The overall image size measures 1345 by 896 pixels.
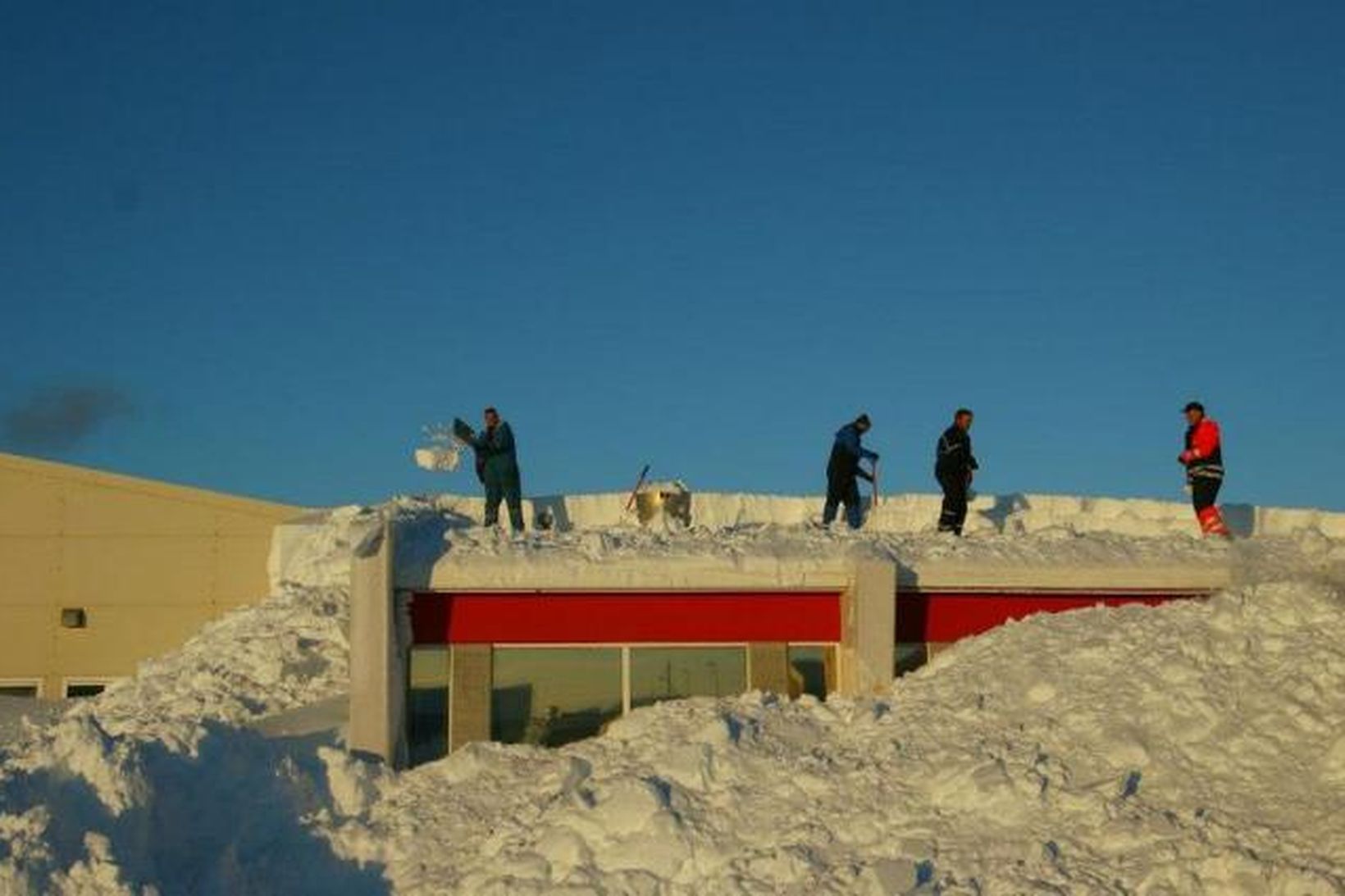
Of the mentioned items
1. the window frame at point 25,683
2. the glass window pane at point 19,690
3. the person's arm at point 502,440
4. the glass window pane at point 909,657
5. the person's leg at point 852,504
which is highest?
the person's arm at point 502,440

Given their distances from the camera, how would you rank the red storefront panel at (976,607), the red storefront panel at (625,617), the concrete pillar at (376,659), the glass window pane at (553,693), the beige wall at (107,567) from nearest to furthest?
the concrete pillar at (376,659)
the glass window pane at (553,693)
the red storefront panel at (625,617)
the red storefront panel at (976,607)
the beige wall at (107,567)

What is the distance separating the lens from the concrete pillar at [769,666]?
50.2 feet

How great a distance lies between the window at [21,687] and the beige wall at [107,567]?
70 mm

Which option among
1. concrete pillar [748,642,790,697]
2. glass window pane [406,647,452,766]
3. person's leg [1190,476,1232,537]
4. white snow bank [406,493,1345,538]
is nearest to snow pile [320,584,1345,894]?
glass window pane [406,647,452,766]

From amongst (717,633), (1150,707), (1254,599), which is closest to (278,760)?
(717,633)

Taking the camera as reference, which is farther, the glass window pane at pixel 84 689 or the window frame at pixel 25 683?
the glass window pane at pixel 84 689

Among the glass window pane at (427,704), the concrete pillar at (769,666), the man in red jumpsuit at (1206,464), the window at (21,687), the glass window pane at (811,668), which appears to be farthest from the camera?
the window at (21,687)

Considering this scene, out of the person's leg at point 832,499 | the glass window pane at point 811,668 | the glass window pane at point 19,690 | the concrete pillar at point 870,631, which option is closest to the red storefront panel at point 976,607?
the concrete pillar at point 870,631

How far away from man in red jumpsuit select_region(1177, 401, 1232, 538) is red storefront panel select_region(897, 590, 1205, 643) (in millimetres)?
1528

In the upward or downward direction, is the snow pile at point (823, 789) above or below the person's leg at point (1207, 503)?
below

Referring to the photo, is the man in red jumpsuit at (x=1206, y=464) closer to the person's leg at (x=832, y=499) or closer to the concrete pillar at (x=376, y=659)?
the person's leg at (x=832, y=499)

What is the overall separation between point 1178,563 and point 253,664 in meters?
10.6

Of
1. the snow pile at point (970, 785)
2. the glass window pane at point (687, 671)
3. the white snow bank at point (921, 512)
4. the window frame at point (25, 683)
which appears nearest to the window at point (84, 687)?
the window frame at point (25, 683)

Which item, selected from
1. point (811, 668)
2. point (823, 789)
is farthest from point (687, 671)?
point (823, 789)
